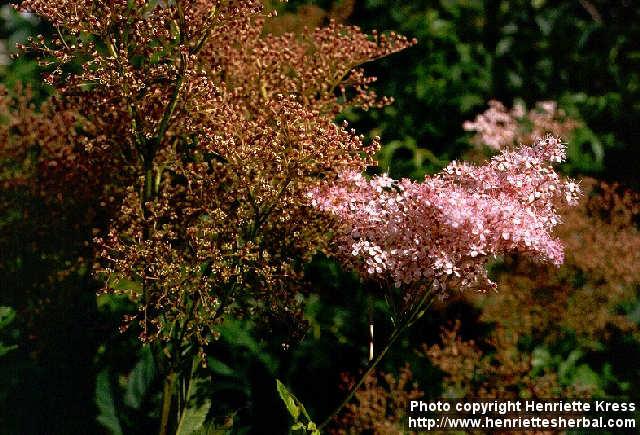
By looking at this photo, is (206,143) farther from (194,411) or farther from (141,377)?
(141,377)

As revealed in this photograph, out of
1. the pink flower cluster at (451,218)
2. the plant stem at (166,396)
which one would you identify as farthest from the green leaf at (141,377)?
the pink flower cluster at (451,218)

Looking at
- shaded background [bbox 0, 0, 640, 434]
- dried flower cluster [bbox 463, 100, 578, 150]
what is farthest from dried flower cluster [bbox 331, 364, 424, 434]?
dried flower cluster [bbox 463, 100, 578, 150]

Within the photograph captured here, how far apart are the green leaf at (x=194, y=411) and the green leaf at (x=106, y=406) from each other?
0.71ft

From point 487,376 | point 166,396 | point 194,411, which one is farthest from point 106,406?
point 487,376

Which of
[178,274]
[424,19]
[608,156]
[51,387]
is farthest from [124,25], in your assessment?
[608,156]

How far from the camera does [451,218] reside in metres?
1.23

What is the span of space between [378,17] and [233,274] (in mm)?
3054

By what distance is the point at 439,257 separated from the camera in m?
1.27

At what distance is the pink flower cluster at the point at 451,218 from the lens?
1265 mm

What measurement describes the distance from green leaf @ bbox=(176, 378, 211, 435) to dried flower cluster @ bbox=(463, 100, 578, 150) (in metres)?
Result: 1.78

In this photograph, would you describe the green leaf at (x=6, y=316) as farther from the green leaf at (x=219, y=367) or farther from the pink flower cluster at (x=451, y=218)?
the pink flower cluster at (x=451, y=218)

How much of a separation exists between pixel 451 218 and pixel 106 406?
115 cm

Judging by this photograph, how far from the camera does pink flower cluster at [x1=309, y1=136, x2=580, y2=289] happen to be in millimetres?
1265

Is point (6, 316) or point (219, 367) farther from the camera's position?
point (219, 367)
